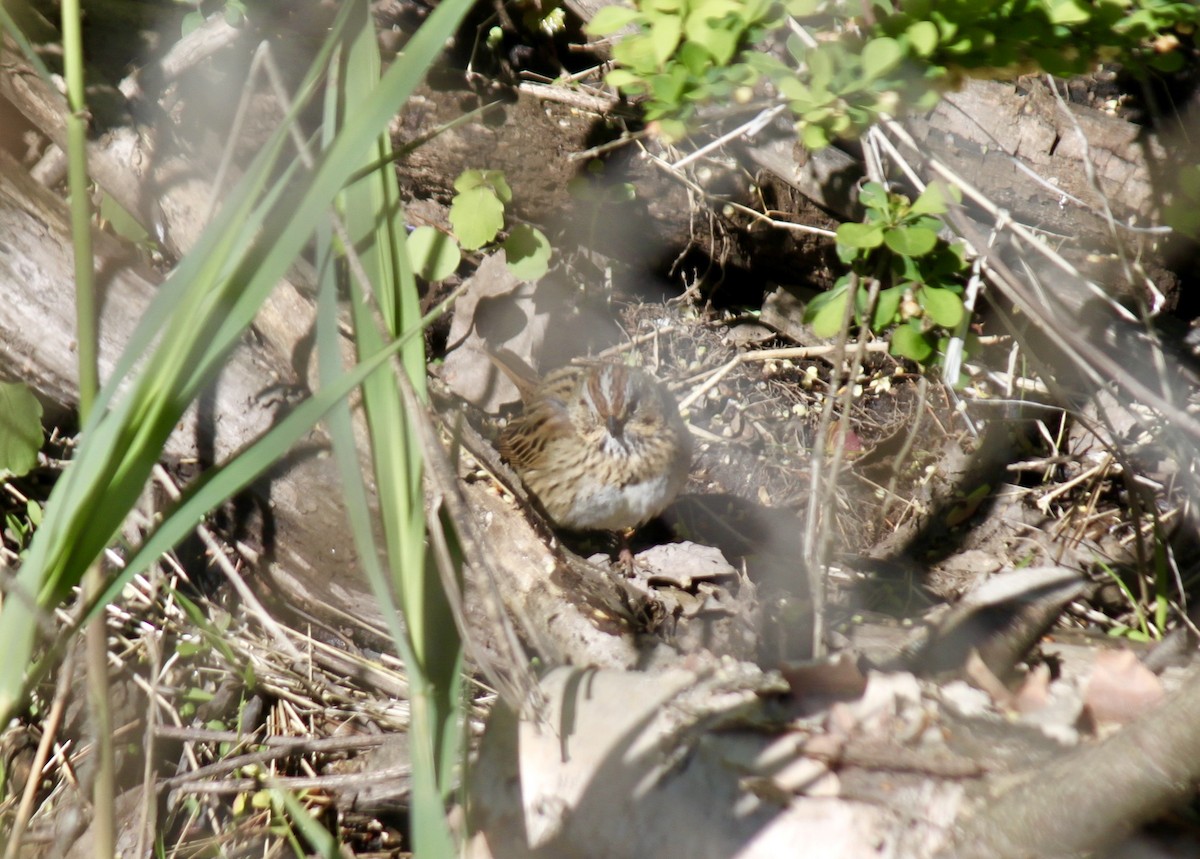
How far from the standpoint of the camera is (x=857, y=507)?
3914mm

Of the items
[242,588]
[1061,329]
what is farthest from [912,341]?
[242,588]

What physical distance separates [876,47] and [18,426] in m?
2.73

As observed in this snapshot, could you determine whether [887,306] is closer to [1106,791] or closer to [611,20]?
[611,20]

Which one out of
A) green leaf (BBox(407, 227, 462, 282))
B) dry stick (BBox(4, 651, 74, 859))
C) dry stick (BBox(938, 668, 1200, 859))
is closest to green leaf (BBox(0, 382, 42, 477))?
dry stick (BBox(4, 651, 74, 859))

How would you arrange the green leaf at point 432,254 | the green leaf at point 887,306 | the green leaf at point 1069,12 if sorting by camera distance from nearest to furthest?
the green leaf at point 1069,12
the green leaf at point 887,306
the green leaf at point 432,254

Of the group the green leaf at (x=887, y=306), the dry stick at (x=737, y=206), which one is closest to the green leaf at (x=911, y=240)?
the green leaf at (x=887, y=306)

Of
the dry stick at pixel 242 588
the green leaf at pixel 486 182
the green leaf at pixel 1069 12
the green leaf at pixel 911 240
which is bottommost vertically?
the dry stick at pixel 242 588

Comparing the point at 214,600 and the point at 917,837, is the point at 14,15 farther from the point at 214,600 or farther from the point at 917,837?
the point at 917,837

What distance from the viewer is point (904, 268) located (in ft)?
8.76

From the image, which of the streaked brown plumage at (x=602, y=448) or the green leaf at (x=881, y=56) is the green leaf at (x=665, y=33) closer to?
the green leaf at (x=881, y=56)

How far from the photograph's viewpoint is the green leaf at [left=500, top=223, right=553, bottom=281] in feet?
12.7

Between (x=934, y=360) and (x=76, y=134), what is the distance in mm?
2245

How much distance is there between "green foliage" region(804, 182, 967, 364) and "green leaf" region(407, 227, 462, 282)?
132cm

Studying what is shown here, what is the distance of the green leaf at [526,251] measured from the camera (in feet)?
12.7
